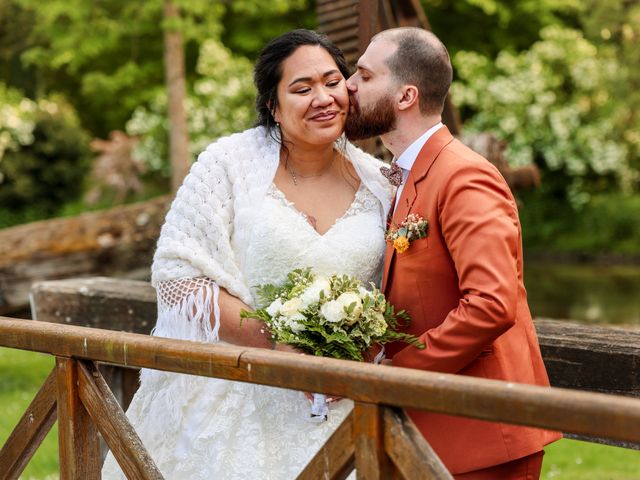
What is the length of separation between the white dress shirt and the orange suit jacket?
4cm

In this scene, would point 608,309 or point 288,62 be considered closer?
point 288,62

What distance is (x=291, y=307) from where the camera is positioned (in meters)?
2.98

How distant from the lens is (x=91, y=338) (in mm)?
2865

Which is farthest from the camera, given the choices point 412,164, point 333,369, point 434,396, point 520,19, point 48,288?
point 520,19

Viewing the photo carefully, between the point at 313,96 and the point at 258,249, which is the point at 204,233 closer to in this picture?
the point at 258,249

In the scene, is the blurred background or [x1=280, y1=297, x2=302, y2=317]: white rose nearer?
[x1=280, y1=297, x2=302, y2=317]: white rose

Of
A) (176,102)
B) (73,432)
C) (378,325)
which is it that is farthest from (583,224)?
(73,432)

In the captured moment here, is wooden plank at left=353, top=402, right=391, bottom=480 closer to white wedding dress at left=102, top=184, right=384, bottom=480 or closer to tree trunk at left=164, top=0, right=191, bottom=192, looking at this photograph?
white wedding dress at left=102, top=184, right=384, bottom=480

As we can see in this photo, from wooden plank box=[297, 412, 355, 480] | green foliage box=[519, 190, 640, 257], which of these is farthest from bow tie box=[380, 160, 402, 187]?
green foliage box=[519, 190, 640, 257]

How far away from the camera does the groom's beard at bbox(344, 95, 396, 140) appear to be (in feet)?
10.4

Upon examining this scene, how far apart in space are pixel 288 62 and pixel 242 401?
1356 millimetres

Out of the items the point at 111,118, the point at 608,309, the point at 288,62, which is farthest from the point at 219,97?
the point at 288,62

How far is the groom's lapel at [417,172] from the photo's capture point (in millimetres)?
3057

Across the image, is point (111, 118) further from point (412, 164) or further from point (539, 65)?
point (412, 164)
